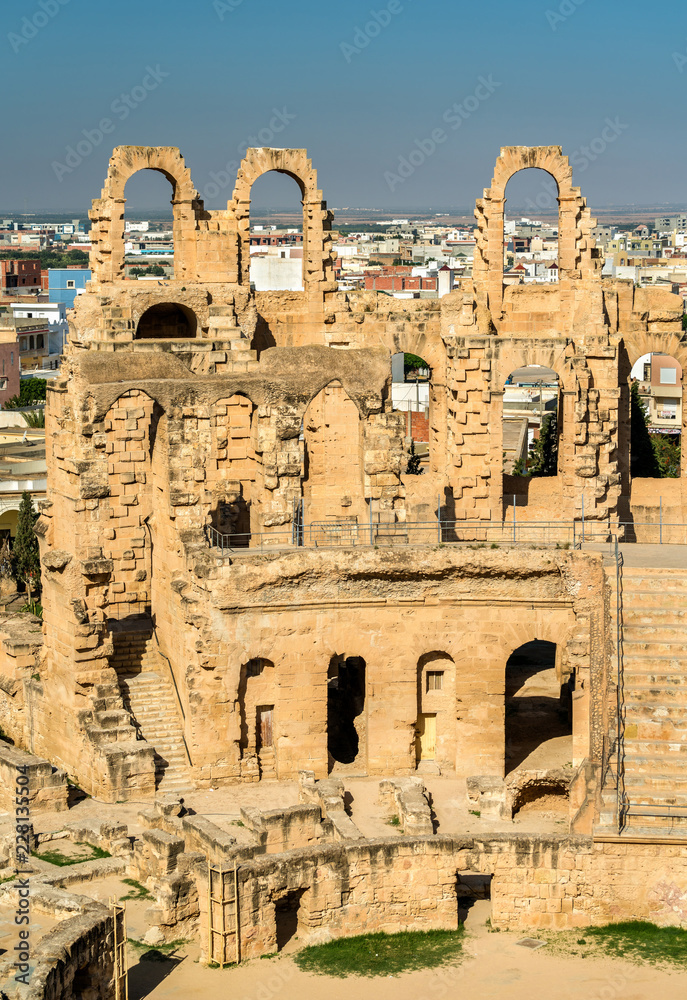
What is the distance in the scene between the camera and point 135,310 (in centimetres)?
3631

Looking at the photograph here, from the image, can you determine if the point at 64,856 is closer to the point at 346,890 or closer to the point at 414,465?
the point at 346,890

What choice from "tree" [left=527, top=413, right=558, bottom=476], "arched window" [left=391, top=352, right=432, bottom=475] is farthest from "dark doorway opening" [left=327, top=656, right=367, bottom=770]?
"tree" [left=527, top=413, right=558, bottom=476]

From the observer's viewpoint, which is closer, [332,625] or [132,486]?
[332,625]

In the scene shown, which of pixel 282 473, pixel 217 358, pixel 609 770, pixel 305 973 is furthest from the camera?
pixel 217 358

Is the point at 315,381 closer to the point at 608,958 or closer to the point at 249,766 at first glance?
the point at 249,766

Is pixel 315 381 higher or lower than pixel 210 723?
higher

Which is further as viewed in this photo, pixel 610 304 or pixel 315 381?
pixel 610 304

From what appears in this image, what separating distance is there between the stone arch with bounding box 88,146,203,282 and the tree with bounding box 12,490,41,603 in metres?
17.2

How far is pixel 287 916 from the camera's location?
25.7 metres

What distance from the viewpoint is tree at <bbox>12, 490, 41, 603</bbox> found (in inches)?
2095

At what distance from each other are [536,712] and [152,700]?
7675 millimetres

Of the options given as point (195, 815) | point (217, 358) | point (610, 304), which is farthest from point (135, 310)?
point (195, 815)

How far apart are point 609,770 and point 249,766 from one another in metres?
6.72

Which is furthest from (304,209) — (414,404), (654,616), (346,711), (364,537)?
(414,404)
